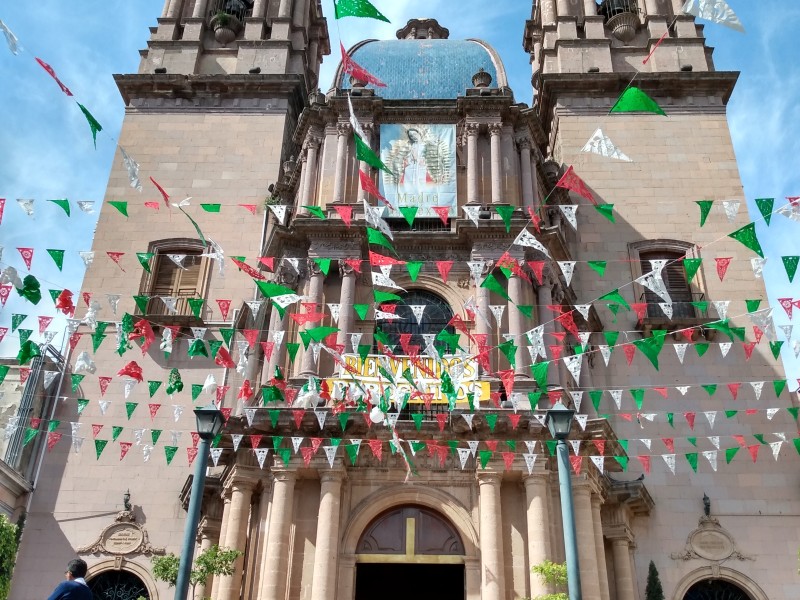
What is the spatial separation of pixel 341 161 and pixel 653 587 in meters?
16.3

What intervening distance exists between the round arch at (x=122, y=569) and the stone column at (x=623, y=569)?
1384 cm

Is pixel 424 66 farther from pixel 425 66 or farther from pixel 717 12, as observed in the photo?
pixel 717 12

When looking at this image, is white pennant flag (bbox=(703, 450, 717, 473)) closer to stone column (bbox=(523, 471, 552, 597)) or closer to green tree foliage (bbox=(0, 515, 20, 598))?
stone column (bbox=(523, 471, 552, 597))

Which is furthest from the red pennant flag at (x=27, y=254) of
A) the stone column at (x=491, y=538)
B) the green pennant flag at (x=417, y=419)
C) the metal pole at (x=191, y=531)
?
the stone column at (x=491, y=538)

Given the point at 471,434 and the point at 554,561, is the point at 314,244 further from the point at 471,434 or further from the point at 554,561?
the point at 554,561

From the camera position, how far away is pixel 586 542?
1866 centimetres

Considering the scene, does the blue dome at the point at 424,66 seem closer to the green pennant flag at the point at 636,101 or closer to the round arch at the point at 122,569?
the green pennant flag at the point at 636,101

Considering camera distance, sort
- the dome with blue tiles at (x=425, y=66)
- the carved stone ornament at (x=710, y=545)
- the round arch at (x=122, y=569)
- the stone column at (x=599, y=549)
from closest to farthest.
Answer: the stone column at (x=599, y=549), the carved stone ornament at (x=710, y=545), the round arch at (x=122, y=569), the dome with blue tiles at (x=425, y=66)

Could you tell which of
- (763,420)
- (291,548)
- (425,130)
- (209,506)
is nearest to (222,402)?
(209,506)

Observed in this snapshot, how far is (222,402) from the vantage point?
25094mm

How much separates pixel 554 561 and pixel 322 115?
54.2ft

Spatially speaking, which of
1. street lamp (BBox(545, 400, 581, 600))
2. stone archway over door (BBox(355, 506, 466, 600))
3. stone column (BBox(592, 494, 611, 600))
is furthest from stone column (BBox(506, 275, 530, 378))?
street lamp (BBox(545, 400, 581, 600))

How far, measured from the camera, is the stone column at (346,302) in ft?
70.3

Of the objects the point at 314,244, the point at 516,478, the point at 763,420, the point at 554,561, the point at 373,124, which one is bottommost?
the point at 554,561
